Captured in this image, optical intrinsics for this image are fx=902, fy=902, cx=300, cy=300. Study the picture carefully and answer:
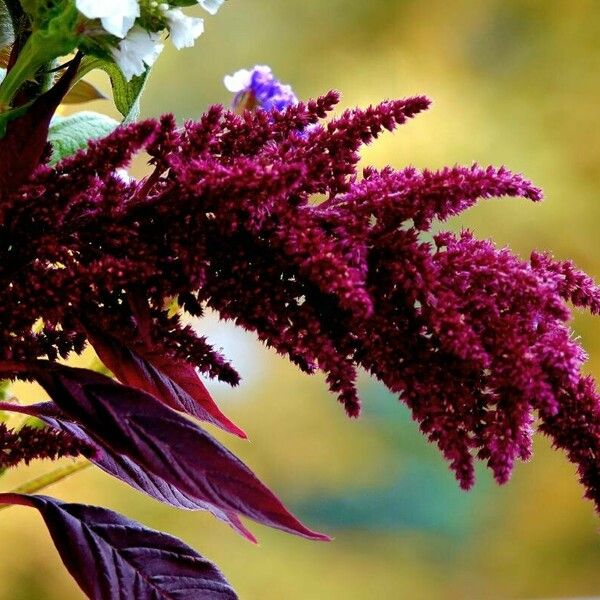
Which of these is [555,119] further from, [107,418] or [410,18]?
[107,418]

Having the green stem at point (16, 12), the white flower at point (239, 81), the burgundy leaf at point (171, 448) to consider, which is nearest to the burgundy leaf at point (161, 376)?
the burgundy leaf at point (171, 448)

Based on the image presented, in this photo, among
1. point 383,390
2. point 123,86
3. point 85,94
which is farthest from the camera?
point 383,390

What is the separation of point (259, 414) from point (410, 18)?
2.82 feet

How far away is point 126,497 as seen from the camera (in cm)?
172

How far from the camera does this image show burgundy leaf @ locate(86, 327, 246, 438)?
0.32 m

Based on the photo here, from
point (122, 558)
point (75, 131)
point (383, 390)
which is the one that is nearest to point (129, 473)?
point (122, 558)

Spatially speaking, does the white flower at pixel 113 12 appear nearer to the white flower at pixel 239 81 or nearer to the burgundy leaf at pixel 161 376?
the burgundy leaf at pixel 161 376

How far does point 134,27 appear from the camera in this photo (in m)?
0.31

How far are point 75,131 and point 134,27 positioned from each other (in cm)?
8

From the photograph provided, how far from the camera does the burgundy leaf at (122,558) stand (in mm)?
344

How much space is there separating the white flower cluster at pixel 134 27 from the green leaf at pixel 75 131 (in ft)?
0.17

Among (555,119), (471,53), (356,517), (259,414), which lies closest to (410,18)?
(471,53)

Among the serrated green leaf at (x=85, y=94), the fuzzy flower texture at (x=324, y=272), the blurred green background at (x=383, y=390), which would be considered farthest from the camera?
the blurred green background at (x=383, y=390)

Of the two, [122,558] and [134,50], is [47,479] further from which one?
[134,50]
